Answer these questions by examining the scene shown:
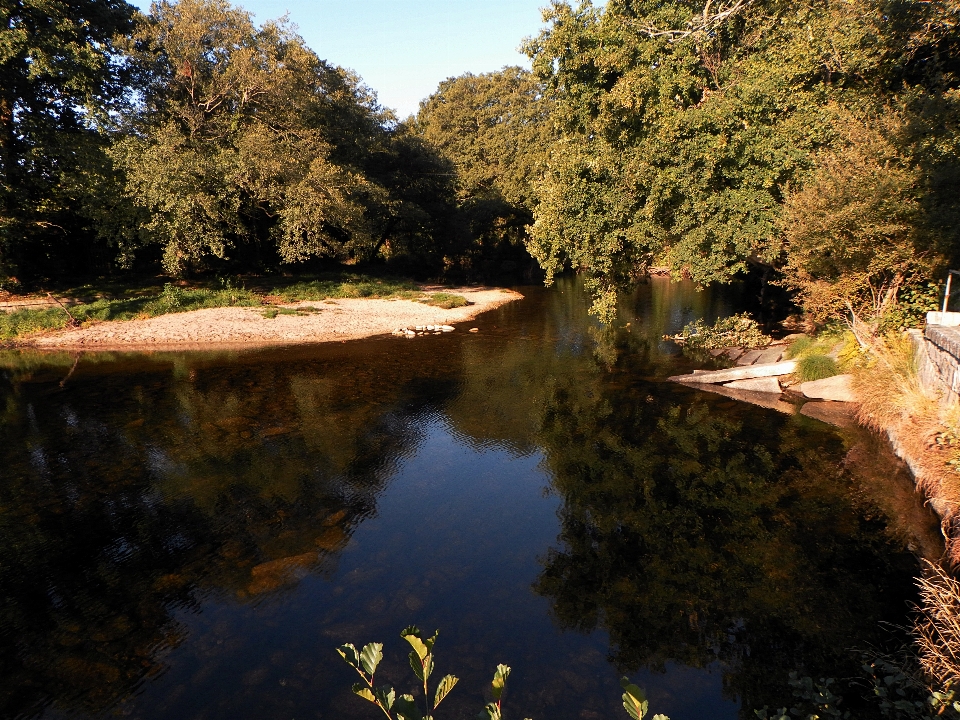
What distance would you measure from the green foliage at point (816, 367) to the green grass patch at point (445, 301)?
2137cm

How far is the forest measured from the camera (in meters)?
16.3

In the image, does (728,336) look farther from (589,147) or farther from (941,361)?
(941,361)

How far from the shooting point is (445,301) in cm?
3772

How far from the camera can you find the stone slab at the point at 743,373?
19797mm

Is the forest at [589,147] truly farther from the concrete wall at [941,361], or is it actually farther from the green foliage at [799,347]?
the concrete wall at [941,361]

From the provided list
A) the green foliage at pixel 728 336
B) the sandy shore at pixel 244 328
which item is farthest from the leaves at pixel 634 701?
the sandy shore at pixel 244 328

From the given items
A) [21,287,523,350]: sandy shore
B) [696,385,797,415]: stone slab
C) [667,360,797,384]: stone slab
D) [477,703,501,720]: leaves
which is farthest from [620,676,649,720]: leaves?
[21,287,523,350]: sandy shore

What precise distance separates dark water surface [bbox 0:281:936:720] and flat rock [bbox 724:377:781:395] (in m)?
1.83

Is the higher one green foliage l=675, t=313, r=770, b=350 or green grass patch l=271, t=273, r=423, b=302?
green grass patch l=271, t=273, r=423, b=302

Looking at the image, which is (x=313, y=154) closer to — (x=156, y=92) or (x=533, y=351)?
(x=156, y=92)

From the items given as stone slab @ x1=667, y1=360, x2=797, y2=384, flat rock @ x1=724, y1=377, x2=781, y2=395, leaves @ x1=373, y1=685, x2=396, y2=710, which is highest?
leaves @ x1=373, y1=685, x2=396, y2=710

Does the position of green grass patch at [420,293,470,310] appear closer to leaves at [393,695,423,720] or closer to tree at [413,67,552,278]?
tree at [413,67,552,278]

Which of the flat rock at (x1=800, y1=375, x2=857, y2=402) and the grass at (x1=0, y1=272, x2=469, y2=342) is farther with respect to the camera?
the grass at (x1=0, y1=272, x2=469, y2=342)

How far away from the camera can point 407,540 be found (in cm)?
1083
